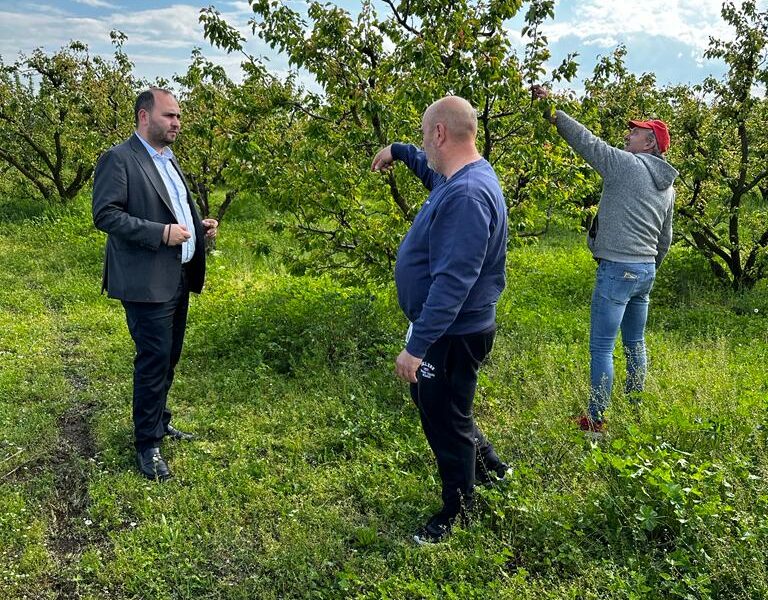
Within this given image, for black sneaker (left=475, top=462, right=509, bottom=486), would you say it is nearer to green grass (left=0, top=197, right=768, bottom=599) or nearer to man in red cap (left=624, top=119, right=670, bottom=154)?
green grass (left=0, top=197, right=768, bottom=599)

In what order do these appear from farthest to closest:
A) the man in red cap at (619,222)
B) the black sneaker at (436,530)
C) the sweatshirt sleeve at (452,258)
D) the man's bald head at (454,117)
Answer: the man in red cap at (619,222) → the black sneaker at (436,530) → the man's bald head at (454,117) → the sweatshirt sleeve at (452,258)

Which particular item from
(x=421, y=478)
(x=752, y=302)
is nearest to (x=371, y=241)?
(x=421, y=478)

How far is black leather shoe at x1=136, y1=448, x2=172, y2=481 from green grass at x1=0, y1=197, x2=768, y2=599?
76mm

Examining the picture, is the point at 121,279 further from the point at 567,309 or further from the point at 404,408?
the point at 567,309

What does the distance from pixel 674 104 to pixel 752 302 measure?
11.8ft

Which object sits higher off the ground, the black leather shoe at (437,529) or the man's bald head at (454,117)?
the man's bald head at (454,117)

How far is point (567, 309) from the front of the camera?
293 inches

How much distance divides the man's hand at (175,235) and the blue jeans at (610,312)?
2758mm

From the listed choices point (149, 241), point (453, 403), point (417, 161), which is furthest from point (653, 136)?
point (149, 241)

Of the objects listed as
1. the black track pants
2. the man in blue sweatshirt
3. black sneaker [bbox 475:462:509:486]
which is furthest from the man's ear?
black sneaker [bbox 475:462:509:486]

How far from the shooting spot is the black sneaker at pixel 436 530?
3271 millimetres

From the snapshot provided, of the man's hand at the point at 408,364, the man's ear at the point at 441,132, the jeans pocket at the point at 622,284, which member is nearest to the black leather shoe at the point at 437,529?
the man's hand at the point at 408,364

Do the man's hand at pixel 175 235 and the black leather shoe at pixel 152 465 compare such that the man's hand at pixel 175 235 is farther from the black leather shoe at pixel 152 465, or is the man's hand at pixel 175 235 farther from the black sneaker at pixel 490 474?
the black sneaker at pixel 490 474

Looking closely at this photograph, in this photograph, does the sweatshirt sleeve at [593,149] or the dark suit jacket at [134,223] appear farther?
the sweatshirt sleeve at [593,149]
